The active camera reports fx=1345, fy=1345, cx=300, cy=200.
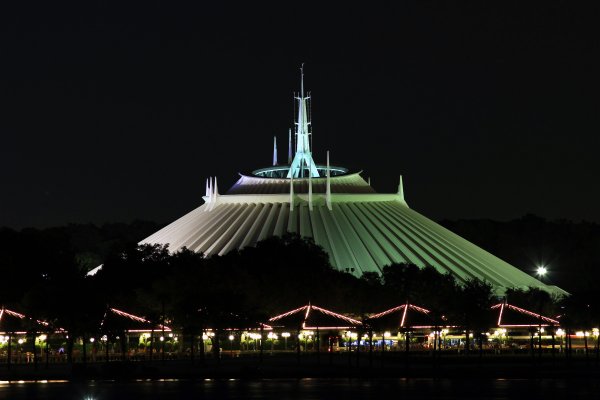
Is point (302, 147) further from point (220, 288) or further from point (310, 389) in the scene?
point (310, 389)

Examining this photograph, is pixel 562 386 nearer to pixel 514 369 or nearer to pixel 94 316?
pixel 514 369

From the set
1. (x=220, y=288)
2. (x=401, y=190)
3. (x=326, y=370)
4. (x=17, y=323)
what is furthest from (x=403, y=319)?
(x=401, y=190)

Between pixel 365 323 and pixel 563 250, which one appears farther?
pixel 563 250

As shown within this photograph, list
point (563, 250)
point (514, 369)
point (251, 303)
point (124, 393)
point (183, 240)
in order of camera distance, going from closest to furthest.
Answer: point (124, 393), point (514, 369), point (251, 303), point (183, 240), point (563, 250)

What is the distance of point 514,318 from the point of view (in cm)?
7962

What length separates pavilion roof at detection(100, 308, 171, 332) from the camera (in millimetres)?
71625

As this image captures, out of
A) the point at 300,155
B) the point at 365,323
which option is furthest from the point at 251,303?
the point at 300,155

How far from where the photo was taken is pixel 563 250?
153375mm

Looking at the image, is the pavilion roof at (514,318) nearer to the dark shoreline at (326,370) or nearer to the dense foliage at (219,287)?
the dense foliage at (219,287)

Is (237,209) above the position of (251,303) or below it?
above

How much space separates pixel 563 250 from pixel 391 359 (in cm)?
8376

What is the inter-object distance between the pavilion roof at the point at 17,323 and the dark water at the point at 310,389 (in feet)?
46.1

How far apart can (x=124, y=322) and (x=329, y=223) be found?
36.5 meters

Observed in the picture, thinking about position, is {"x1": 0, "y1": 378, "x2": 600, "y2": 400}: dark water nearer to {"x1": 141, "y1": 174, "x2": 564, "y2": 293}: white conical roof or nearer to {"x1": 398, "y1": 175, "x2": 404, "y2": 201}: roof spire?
{"x1": 141, "y1": 174, "x2": 564, "y2": 293}: white conical roof
